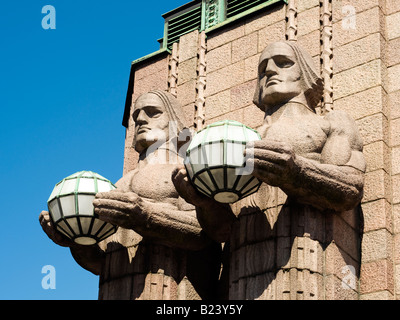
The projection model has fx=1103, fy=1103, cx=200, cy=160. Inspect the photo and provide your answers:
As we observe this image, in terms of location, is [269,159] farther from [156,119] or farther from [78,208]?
[156,119]

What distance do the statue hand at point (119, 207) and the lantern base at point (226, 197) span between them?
1.02 m

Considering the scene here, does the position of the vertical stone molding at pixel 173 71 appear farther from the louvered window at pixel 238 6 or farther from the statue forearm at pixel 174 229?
the statue forearm at pixel 174 229

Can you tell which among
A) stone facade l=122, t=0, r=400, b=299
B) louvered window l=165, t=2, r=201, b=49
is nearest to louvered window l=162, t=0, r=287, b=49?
louvered window l=165, t=2, r=201, b=49

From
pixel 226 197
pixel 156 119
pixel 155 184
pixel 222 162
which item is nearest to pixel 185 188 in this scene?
pixel 226 197

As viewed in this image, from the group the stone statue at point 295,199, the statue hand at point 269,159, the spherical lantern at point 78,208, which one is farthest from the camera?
the spherical lantern at point 78,208

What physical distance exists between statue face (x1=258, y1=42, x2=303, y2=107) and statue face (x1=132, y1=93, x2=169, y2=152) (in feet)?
4.75

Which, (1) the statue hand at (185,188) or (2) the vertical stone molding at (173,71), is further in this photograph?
(2) the vertical stone molding at (173,71)

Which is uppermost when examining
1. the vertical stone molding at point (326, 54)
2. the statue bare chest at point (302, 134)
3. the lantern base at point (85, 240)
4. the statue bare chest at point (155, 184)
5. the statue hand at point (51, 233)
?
the vertical stone molding at point (326, 54)

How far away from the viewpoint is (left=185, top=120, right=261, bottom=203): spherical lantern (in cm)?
1116

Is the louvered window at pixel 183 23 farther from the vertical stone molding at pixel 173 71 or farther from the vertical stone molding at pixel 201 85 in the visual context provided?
the vertical stone molding at pixel 201 85

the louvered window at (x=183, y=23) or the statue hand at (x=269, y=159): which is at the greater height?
the louvered window at (x=183, y=23)

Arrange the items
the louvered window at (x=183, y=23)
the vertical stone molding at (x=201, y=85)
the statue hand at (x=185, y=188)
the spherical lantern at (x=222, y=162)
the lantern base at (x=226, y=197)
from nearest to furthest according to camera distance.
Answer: the spherical lantern at (x=222, y=162)
the lantern base at (x=226, y=197)
the statue hand at (x=185, y=188)
the vertical stone molding at (x=201, y=85)
the louvered window at (x=183, y=23)


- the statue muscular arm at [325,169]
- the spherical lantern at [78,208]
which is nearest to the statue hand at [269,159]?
the statue muscular arm at [325,169]

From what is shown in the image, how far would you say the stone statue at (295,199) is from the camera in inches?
444
